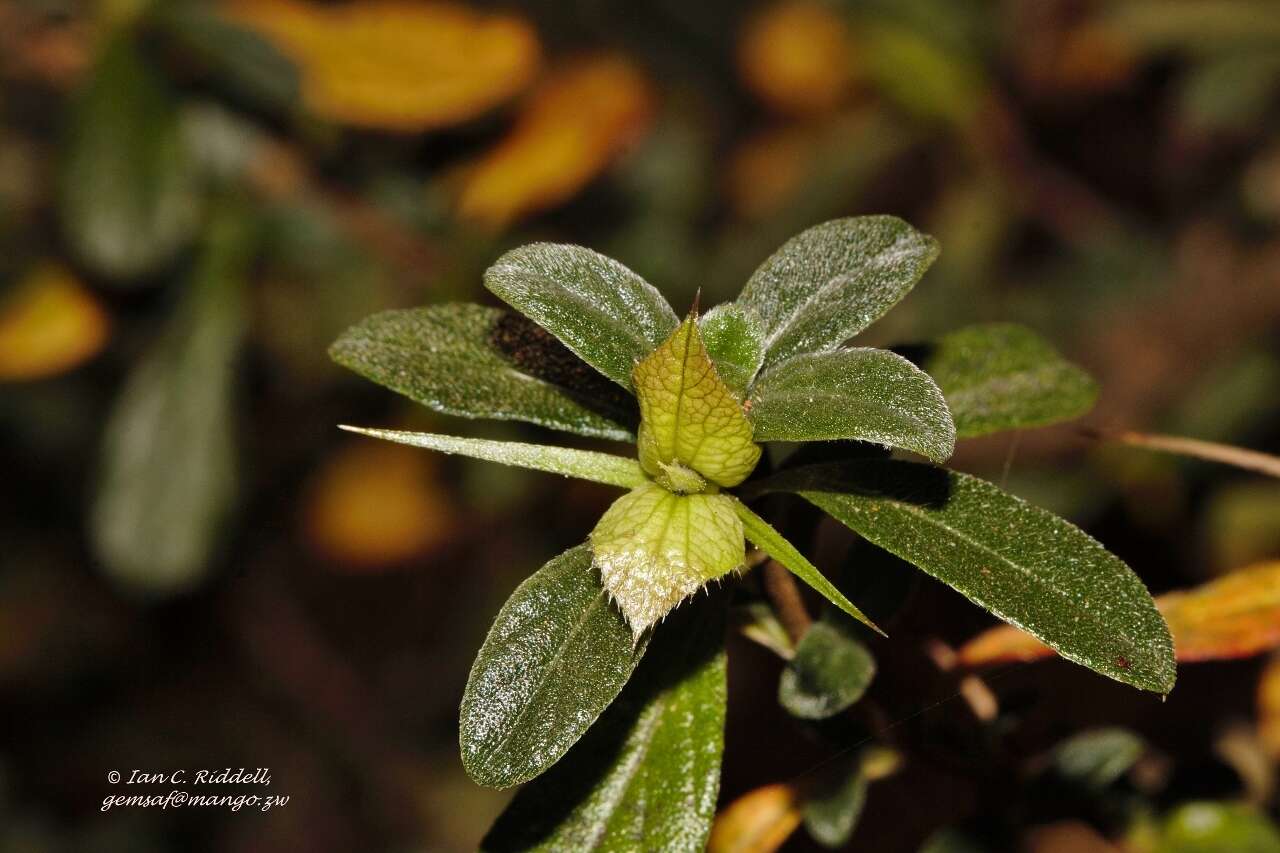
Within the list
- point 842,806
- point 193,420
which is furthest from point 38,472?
point 842,806

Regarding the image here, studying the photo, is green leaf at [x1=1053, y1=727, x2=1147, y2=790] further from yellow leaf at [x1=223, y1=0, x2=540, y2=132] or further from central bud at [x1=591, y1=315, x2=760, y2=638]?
yellow leaf at [x1=223, y1=0, x2=540, y2=132]

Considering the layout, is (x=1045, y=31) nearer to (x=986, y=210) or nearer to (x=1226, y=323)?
(x=986, y=210)

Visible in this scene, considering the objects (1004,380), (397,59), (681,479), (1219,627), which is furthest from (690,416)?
(397,59)

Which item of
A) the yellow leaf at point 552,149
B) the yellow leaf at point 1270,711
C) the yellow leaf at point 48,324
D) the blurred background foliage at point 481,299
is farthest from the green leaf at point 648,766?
the yellow leaf at point 48,324

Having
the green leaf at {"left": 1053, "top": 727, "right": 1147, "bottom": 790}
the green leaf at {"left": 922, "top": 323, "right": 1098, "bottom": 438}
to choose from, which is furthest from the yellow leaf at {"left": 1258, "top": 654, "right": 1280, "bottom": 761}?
the green leaf at {"left": 922, "top": 323, "right": 1098, "bottom": 438}

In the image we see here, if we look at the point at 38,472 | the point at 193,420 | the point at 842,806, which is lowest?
the point at 38,472

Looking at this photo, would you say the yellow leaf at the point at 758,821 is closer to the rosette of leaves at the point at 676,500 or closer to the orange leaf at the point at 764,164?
the rosette of leaves at the point at 676,500
